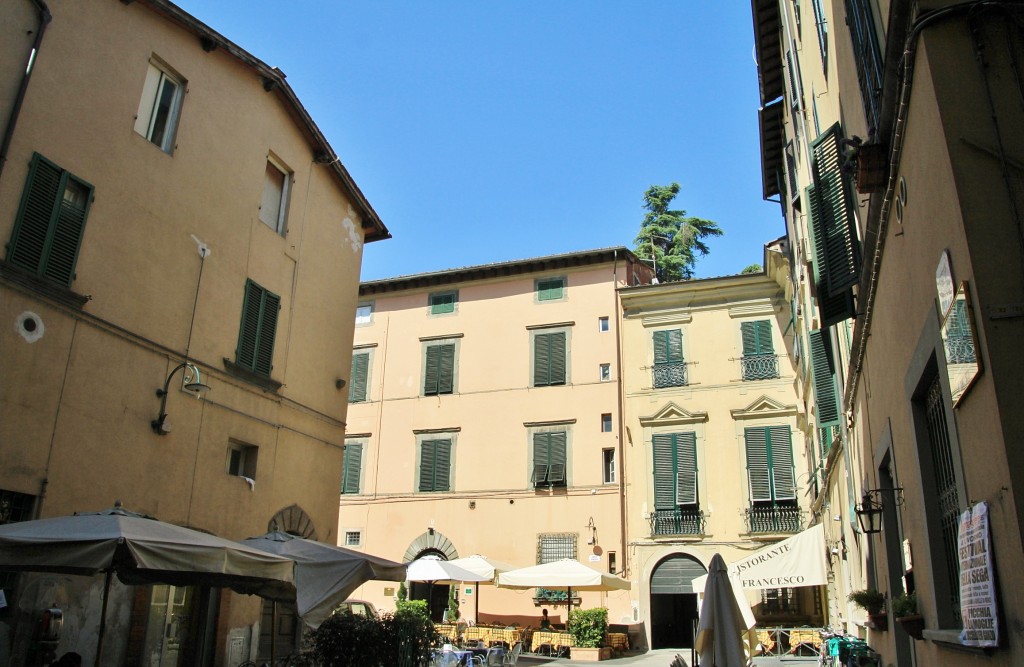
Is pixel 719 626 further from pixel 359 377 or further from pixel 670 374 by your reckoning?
pixel 359 377

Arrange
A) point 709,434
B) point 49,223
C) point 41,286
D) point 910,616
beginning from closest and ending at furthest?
1. point 910,616
2. point 41,286
3. point 49,223
4. point 709,434

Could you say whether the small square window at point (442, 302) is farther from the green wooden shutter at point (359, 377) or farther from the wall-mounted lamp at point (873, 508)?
the wall-mounted lamp at point (873, 508)

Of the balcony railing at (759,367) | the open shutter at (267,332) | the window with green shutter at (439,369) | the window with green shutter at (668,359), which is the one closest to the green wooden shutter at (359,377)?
the window with green shutter at (439,369)

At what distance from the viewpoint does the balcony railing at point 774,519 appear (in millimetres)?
20375

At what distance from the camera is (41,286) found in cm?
887

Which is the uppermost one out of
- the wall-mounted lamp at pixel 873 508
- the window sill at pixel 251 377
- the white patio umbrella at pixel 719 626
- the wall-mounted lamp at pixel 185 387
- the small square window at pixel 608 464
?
the small square window at pixel 608 464

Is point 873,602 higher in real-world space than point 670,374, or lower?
lower

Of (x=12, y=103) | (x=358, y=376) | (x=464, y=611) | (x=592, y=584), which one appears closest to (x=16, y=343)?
(x=12, y=103)

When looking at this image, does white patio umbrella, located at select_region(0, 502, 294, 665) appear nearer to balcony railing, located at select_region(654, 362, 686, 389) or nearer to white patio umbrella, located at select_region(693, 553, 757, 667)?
white patio umbrella, located at select_region(693, 553, 757, 667)

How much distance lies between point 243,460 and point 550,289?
14.4m

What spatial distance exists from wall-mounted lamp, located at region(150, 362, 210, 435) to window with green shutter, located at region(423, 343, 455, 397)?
47.2 ft

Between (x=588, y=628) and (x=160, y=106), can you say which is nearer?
(x=160, y=106)

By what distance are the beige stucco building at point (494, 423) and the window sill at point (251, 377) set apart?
1186cm

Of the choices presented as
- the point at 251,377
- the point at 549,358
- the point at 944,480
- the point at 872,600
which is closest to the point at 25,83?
the point at 251,377
